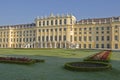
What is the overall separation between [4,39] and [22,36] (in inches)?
434

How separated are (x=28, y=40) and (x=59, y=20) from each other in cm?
1968

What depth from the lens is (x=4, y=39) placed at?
106 m

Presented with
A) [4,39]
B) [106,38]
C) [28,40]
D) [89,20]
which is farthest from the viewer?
[4,39]

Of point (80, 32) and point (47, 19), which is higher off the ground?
point (47, 19)

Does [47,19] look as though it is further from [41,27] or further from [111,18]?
[111,18]

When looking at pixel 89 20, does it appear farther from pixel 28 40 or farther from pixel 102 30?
pixel 28 40

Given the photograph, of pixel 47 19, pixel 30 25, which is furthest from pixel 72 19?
pixel 30 25

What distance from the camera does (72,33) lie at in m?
88.6

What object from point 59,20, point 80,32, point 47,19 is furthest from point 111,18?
point 47,19

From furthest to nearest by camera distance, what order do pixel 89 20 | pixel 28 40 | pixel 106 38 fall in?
pixel 28 40, pixel 89 20, pixel 106 38

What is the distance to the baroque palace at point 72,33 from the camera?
82.6 meters

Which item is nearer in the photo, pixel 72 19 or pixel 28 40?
pixel 72 19

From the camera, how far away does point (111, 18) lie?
84.0 metres

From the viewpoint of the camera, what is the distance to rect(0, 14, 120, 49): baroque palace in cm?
8262
